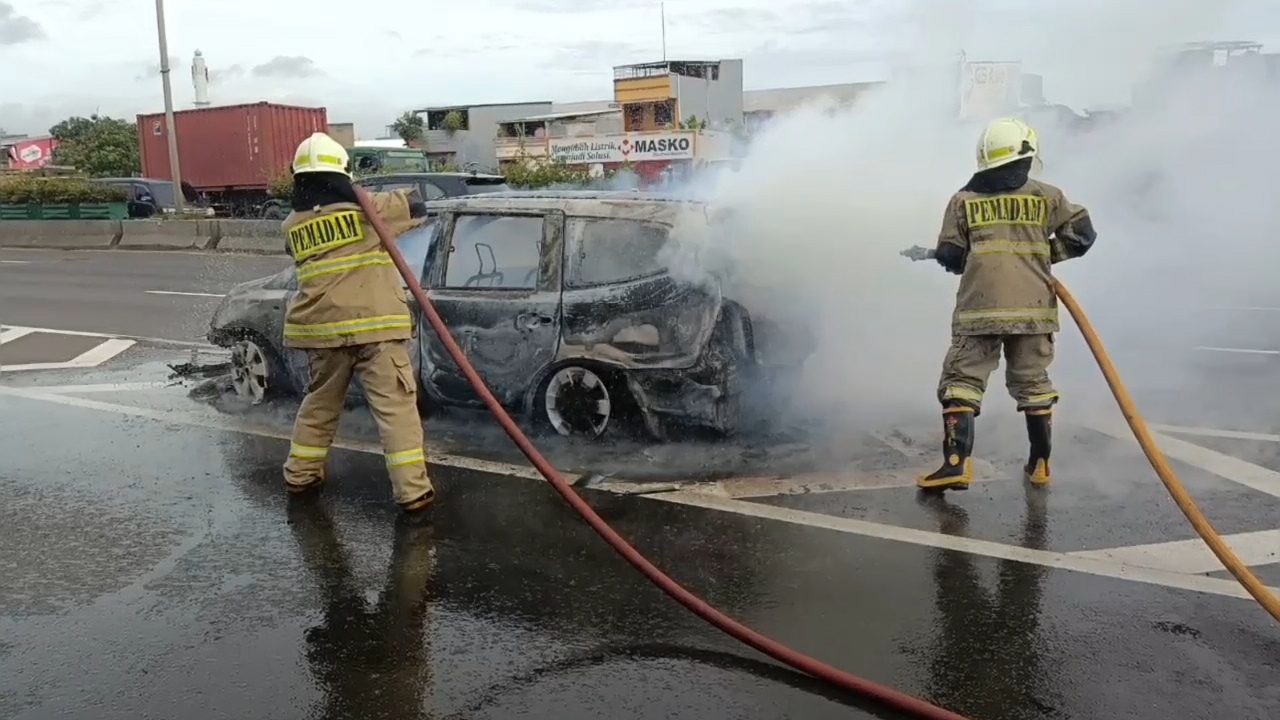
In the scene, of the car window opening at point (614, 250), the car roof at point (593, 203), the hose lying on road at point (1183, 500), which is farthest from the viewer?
the car roof at point (593, 203)

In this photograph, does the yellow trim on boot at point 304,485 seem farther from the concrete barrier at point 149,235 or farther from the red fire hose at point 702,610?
the concrete barrier at point 149,235

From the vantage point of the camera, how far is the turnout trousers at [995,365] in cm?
498

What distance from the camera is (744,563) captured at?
419 centimetres

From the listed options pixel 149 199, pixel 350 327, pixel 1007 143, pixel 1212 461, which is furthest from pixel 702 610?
pixel 149 199

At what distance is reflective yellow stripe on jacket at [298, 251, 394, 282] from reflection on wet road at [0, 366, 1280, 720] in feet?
3.85

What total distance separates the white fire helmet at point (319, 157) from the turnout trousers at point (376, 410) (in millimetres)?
874

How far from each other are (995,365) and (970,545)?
112cm

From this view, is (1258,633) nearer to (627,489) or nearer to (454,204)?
(627,489)

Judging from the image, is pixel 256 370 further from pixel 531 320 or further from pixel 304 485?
pixel 531 320

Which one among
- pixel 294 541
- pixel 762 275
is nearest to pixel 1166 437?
pixel 762 275

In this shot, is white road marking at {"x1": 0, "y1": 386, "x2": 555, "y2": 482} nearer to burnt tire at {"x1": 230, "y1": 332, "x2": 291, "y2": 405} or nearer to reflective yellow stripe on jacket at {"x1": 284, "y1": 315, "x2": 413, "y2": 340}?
burnt tire at {"x1": 230, "y1": 332, "x2": 291, "y2": 405}

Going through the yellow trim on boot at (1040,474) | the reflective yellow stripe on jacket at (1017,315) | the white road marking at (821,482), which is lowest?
the white road marking at (821,482)

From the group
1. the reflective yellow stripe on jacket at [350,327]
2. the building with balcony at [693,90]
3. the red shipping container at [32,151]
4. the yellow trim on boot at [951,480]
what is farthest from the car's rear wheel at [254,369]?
the red shipping container at [32,151]

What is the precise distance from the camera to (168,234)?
21203 mm
